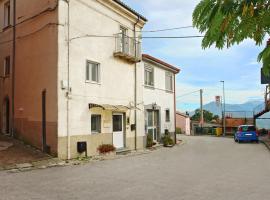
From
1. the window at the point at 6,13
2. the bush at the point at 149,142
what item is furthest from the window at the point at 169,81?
the window at the point at 6,13

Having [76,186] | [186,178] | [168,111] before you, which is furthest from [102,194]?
[168,111]

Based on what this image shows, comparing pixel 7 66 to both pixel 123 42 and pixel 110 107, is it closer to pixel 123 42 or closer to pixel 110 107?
pixel 110 107

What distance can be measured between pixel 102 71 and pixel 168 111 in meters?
11.1

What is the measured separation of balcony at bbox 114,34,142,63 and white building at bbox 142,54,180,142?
194 cm

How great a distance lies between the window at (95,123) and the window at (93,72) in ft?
6.55

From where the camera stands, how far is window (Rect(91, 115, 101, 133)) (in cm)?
1884

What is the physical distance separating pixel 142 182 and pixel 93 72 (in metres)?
9.65

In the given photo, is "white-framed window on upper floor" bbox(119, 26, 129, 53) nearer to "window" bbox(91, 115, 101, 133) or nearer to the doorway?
"window" bbox(91, 115, 101, 133)

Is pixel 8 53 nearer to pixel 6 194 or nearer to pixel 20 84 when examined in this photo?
pixel 20 84

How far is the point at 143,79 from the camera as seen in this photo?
24250 mm

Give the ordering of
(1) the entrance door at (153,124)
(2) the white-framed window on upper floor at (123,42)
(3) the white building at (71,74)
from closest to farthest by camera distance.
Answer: (3) the white building at (71,74) → (2) the white-framed window on upper floor at (123,42) → (1) the entrance door at (153,124)

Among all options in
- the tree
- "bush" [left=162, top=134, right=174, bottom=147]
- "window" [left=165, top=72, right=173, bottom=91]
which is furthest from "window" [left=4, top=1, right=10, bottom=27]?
the tree

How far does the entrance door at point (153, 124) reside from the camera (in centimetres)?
2591

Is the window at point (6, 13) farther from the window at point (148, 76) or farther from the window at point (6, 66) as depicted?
the window at point (148, 76)
